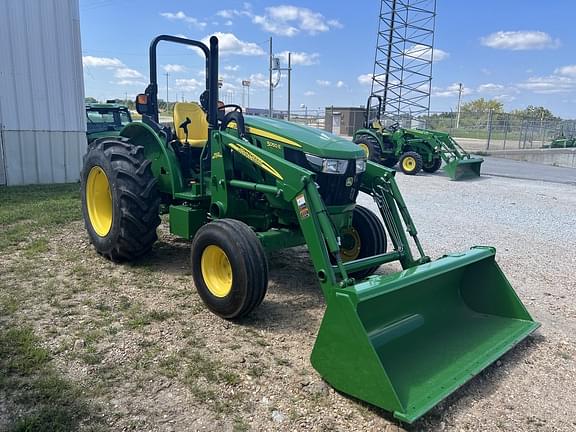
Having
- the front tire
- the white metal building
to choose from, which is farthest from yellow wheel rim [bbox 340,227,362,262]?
the front tire

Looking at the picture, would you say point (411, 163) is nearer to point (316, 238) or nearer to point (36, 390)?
point (316, 238)

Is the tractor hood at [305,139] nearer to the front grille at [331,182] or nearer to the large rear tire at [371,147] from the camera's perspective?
the front grille at [331,182]

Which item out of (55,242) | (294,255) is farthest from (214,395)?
(55,242)

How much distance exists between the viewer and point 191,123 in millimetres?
5121

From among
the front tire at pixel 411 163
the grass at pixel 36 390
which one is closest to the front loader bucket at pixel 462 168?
the front tire at pixel 411 163

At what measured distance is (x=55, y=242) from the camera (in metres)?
5.70

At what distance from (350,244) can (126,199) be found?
2206 millimetres

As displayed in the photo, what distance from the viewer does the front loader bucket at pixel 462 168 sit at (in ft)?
41.1

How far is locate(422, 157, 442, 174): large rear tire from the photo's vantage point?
45.1ft

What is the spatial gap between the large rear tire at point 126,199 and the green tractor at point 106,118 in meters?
7.05

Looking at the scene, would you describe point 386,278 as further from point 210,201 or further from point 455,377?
point 210,201

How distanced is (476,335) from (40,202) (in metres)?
6.89

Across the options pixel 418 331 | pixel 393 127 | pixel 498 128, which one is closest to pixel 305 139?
pixel 418 331

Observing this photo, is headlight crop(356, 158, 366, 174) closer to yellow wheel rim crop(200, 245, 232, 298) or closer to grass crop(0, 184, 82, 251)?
yellow wheel rim crop(200, 245, 232, 298)
